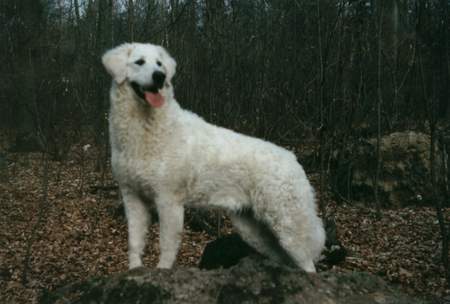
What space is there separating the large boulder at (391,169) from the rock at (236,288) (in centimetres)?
489

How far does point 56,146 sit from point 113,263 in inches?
248

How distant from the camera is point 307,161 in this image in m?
10.2

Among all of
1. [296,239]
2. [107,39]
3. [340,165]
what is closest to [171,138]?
[296,239]

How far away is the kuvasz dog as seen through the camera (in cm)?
459

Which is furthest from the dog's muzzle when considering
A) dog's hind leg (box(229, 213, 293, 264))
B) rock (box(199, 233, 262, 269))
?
rock (box(199, 233, 262, 269))

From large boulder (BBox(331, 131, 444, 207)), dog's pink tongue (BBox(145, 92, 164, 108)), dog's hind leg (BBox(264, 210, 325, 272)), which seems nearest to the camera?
dog's pink tongue (BBox(145, 92, 164, 108))

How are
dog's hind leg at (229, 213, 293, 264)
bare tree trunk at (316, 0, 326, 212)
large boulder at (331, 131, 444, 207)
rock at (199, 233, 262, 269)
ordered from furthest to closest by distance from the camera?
large boulder at (331, 131, 444, 207)
bare tree trunk at (316, 0, 326, 212)
rock at (199, 233, 262, 269)
dog's hind leg at (229, 213, 293, 264)

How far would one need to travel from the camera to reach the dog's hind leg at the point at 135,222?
472cm

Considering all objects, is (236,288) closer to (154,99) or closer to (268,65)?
(154,99)

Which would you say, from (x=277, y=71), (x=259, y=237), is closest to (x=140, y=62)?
(x=259, y=237)

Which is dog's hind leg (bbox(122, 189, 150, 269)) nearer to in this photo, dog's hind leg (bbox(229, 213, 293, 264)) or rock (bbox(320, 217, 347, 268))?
dog's hind leg (bbox(229, 213, 293, 264))

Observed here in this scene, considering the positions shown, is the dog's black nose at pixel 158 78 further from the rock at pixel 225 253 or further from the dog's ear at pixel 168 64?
the rock at pixel 225 253

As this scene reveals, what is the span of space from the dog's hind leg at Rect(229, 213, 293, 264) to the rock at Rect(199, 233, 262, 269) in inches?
16.4

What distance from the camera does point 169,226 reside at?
4.58m
